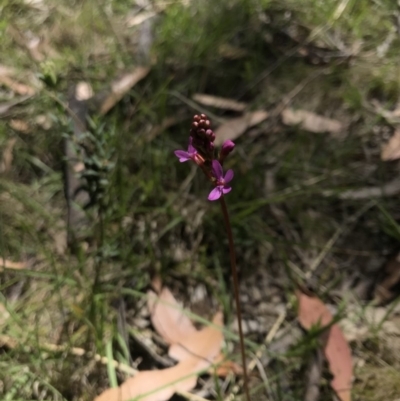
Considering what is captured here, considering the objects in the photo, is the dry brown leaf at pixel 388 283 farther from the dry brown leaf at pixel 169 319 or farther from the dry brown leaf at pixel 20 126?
the dry brown leaf at pixel 20 126

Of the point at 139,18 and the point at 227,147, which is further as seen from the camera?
the point at 139,18

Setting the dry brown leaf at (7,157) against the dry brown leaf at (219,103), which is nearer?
the dry brown leaf at (7,157)

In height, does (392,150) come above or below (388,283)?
above

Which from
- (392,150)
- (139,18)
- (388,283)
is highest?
(139,18)

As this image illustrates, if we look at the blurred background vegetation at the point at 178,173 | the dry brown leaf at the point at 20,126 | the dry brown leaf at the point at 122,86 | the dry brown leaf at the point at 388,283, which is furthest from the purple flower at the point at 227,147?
the dry brown leaf at the point at 20,126

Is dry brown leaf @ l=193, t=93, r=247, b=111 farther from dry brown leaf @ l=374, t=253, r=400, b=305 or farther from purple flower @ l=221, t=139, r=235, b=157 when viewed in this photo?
purple flower @ l=221, t=139, r=235, b=157

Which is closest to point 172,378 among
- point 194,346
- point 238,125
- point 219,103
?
point 194,346

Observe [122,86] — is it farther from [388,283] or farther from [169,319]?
[388,283]
